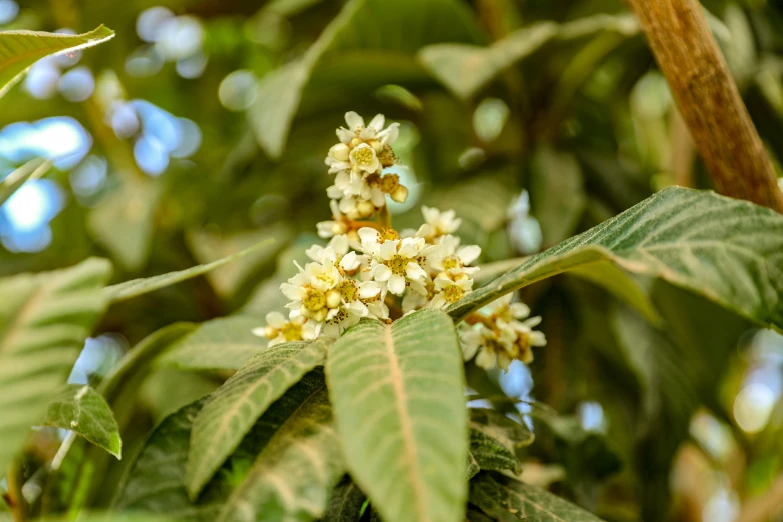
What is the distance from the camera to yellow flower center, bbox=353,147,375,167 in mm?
514

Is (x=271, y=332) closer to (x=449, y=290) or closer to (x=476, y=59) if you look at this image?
(x=449, y=290)

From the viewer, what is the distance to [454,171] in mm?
1055

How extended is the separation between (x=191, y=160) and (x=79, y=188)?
0.38 m

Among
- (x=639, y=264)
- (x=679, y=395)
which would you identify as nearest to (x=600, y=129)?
(x=679, y=395)

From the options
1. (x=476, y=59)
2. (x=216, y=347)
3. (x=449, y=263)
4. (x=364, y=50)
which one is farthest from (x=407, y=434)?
(x=364, y=50)

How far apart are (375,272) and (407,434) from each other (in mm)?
177

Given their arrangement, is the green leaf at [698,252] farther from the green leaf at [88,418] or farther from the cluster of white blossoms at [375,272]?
the green leaf at [88,418]

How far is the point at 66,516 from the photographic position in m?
0.61

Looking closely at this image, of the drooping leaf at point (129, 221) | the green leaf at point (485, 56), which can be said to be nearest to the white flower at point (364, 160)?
the green leaf at point (485, 56)

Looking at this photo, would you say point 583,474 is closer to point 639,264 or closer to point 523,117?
point 639,264

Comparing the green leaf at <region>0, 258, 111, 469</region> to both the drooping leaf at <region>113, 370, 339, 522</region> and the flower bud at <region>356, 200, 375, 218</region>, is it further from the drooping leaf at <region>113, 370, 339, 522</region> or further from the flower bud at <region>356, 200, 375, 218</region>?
the flower bud at <region>356, 200, 375, 218</region>

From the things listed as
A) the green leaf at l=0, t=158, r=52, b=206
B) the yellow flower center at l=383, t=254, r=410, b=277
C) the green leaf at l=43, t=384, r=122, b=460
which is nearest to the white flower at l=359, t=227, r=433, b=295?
the yellow flower center at l=383, t=254, r=410, b=277

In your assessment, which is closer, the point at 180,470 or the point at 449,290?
the point at 180,470

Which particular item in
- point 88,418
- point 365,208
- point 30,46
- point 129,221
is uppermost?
point 30,46
